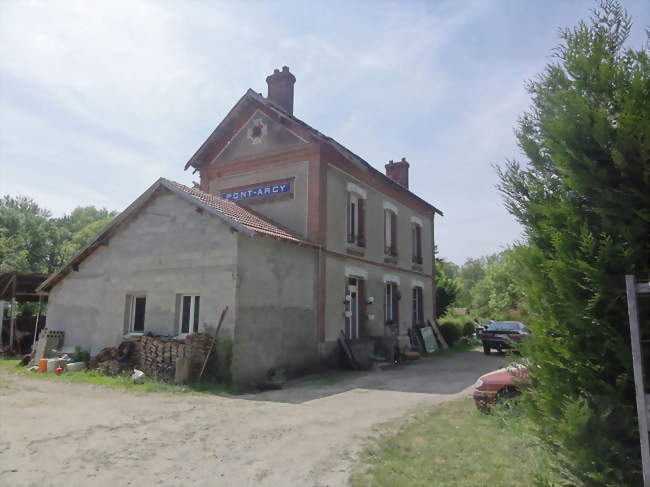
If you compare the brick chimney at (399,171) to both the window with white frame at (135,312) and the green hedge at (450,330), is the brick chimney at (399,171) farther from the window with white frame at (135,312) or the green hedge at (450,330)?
the window with white frame at (135,312)

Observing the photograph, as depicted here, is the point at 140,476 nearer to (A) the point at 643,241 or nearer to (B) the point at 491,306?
(A) the point at 643,241

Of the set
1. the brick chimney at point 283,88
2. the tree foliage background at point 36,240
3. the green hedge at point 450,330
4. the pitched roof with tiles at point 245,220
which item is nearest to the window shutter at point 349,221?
the pitched roof with tiles at point 245,220

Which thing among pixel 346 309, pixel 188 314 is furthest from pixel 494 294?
pixel 188 314

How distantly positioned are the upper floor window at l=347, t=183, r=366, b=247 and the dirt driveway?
21.3 ft

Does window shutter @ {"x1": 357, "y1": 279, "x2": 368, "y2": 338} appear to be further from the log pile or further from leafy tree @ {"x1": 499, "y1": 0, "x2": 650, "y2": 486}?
leafy tree @ {"x1": 499, "y1": 0, "x2": 650, "y2": 486}

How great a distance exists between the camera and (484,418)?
7000 mm

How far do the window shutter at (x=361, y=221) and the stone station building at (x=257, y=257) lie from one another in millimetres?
52

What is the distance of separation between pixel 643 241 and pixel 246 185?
13.5 metres

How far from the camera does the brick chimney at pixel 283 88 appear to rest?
657 inches

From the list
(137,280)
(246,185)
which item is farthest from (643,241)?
(246,185)

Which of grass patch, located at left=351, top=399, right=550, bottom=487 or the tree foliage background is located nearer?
grass patch, located at left=351, top=399, right=550, bottom=487

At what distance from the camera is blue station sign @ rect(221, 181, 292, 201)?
1474 centimetres

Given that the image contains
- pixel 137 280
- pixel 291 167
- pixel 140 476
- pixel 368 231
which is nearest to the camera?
pixel 140 476

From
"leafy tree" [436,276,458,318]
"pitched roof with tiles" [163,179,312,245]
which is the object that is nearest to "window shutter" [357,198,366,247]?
"pitched roof with tiles" [163,179,312,245]
